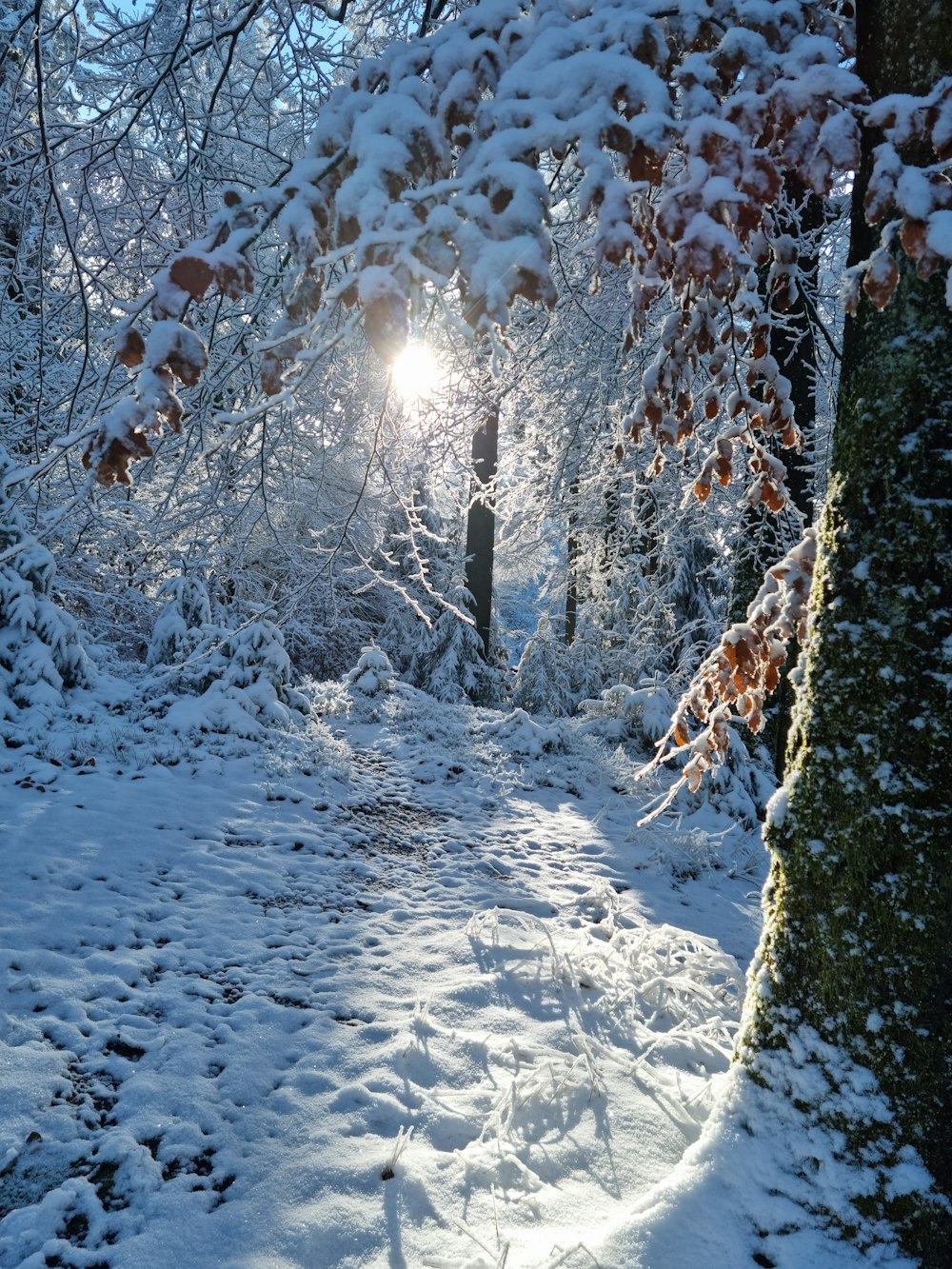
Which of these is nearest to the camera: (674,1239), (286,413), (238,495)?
(674,1239)

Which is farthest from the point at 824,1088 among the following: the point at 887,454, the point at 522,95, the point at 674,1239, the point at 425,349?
the point at 425,349

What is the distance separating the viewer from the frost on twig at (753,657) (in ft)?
8.96

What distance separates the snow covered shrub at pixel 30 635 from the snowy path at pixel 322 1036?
148 centimetres

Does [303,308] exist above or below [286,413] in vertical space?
below

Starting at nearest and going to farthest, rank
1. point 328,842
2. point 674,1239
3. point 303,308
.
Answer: point 303,308 → point 674,1239 → point 328,842

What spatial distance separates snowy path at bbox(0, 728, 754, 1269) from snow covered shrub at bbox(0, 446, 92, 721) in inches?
58.5

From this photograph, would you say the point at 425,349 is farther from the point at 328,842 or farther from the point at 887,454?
the point at 328,842

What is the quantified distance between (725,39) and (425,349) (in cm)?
316

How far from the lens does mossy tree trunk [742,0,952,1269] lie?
6.16 feet

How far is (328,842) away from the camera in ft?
18.8

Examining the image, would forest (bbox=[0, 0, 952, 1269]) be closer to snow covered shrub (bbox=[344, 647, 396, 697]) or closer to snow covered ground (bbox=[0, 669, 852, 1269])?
snow covered ground (bbox=[0, 669, 852, 1269])

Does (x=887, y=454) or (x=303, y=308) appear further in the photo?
(x=887, y=454)

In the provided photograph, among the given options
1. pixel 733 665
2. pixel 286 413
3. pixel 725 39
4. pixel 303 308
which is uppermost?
pixel 725 39

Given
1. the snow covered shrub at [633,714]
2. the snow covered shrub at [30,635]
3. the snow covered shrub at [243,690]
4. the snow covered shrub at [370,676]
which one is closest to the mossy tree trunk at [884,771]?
the snow covered shrub at [243,690]
